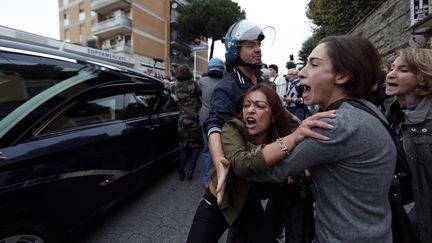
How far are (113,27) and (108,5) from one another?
117 inches

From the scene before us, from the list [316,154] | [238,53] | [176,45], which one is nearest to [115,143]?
[238,53]

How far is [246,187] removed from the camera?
1355 mm

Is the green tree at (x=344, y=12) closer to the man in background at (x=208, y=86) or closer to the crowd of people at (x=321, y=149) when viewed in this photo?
the man in background at (x=208, y=86)

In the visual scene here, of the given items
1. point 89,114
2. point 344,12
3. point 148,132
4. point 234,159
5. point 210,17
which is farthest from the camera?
point 210,17

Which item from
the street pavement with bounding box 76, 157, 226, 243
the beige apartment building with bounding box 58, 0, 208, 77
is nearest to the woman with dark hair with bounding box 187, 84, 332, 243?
the street pavement with bounding box 76, 157, 226, 243

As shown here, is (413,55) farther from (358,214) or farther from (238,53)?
(358,214)

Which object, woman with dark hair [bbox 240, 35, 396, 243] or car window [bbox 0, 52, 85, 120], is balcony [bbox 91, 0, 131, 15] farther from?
woman with dark hair [bbox 240, 35, 396, 243]

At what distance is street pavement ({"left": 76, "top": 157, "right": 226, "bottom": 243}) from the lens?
251 cm

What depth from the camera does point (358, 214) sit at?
0.95 m

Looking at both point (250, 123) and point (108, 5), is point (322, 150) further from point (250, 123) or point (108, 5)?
point (108, 5)

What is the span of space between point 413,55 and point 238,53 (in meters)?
1.12

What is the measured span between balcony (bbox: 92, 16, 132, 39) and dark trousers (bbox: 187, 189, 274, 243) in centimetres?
2679

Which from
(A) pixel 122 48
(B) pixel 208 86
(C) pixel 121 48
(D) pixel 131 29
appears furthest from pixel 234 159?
(D) pixel 131 29

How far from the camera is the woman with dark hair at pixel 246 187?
1350 millimetres
